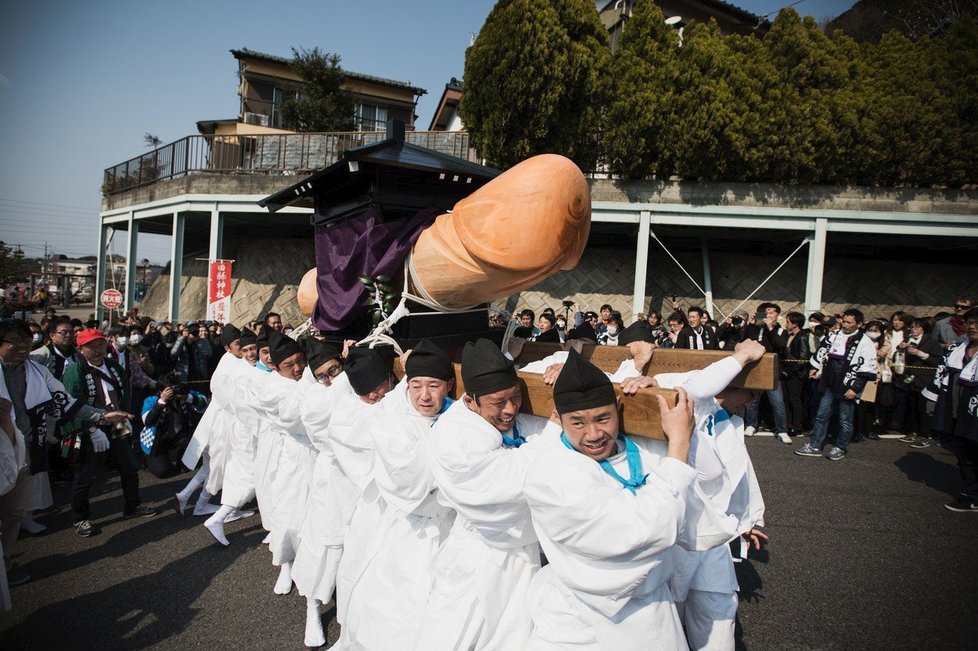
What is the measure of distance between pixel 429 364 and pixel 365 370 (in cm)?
59

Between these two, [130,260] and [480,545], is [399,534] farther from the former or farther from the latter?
[130,260]

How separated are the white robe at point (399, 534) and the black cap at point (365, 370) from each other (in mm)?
168

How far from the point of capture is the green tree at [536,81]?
12062 millimetres

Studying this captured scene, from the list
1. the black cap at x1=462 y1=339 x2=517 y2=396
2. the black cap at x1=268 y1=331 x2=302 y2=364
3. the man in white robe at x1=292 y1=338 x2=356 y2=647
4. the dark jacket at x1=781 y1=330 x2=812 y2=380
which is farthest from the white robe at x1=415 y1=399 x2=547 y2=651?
the dark jacket at x1=781 y1=330 x2=812 y2=380

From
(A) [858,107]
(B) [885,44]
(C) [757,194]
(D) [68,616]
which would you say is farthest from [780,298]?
(D) [68,616]

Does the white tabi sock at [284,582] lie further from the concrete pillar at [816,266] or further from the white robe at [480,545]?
the concrete pillar at [816,266]

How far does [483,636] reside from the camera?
8.07ft

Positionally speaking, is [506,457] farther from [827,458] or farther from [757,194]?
[757,194]

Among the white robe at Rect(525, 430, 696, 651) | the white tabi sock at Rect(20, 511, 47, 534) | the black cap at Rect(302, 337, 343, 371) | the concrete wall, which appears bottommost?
the white tabi sock at Rect(20, 511, 47, 534)

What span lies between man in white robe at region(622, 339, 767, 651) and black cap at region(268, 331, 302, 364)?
3.26 m

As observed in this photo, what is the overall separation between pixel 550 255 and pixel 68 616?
4.43 m

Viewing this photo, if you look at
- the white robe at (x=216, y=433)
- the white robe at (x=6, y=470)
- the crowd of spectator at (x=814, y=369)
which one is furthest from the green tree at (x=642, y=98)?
the white robe at (x=6, y=470)

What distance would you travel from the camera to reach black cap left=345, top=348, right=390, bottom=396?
3174 mm

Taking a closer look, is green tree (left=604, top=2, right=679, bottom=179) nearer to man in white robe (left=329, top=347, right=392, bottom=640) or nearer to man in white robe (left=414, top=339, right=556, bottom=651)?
man in white robe (left=329, top=347, right=392, bottom=640)
